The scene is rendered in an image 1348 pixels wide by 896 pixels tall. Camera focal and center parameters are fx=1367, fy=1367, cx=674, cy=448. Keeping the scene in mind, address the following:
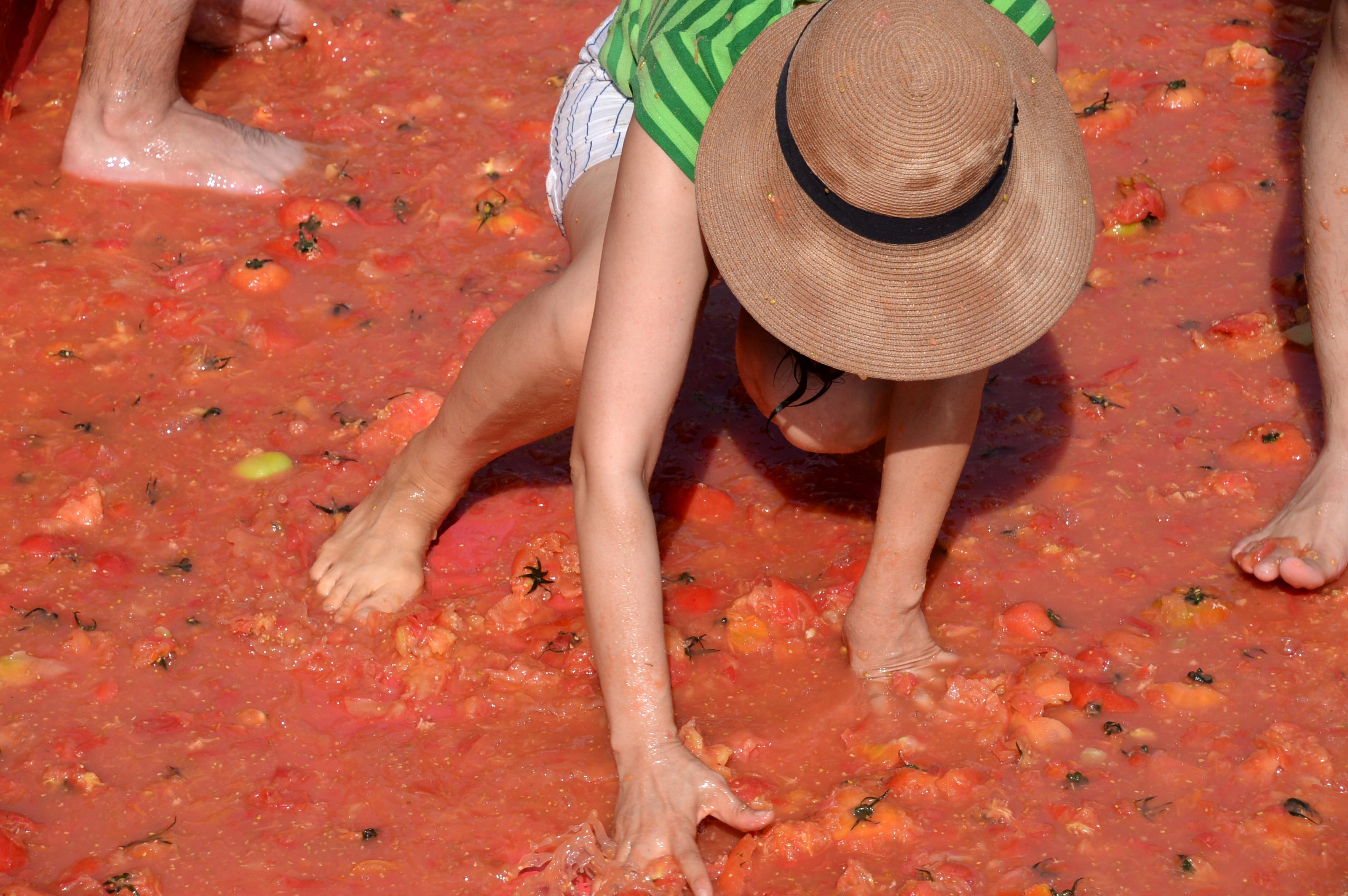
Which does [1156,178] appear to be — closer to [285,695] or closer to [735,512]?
[735,512]

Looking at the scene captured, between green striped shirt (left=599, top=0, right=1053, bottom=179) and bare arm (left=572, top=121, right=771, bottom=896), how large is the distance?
43mm

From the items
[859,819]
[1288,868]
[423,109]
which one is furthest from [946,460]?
[423,109]

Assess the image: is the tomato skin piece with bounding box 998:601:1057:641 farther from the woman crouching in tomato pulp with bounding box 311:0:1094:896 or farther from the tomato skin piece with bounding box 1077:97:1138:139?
the tomato skin piece with bounding box 1077:97:1138:139

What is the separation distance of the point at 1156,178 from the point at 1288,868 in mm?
2280

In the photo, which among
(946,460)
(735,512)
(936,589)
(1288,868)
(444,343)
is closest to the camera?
(1288,868)

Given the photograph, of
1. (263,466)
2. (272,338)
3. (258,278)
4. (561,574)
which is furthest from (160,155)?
(561,574)

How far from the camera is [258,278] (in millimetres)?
3729

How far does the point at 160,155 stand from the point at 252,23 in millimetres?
789

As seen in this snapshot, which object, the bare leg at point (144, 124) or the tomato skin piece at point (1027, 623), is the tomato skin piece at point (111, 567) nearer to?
the bare leg at point (144, 124)

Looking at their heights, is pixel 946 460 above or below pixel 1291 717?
above

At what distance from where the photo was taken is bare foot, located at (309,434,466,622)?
2924mm

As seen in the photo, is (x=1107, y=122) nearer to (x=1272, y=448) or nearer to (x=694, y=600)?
(x=1272, y=448)

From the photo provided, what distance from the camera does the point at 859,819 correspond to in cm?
239

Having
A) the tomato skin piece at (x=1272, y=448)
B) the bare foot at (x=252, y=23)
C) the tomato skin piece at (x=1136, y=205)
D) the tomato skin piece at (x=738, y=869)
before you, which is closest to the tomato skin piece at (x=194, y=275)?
the bare foot at (x=252, y=23)
